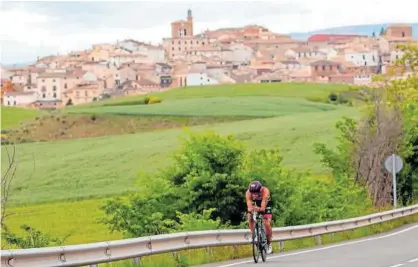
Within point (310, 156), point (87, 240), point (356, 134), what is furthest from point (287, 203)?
point (310, 156)

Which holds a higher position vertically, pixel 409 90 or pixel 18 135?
pixel 409 90

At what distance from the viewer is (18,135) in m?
95.2

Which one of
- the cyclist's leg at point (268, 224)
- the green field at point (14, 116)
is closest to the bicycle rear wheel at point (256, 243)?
the cyclist's leg at point (268, 224)

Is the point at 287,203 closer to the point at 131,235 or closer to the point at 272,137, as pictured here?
the point at 131,235

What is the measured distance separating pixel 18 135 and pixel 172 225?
70.8 meters

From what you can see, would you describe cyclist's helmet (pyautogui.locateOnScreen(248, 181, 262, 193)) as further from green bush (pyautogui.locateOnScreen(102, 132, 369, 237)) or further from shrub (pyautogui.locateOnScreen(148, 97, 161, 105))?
shrub (pyautogui.locateOnScreen(148, 97, 161, 105))

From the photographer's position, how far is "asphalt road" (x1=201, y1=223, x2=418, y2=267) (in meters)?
19.7

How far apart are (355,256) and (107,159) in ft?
155

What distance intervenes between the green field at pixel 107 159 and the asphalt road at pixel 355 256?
6044mm

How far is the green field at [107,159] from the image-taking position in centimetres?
4356

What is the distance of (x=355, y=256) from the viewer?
21688 millimetres

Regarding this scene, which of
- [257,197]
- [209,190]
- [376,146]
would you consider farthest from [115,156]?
[257,197]

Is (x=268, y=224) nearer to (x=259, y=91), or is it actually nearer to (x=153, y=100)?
(x=153, y=100)

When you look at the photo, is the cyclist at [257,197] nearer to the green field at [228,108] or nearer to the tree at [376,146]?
the tree at [376,146]
